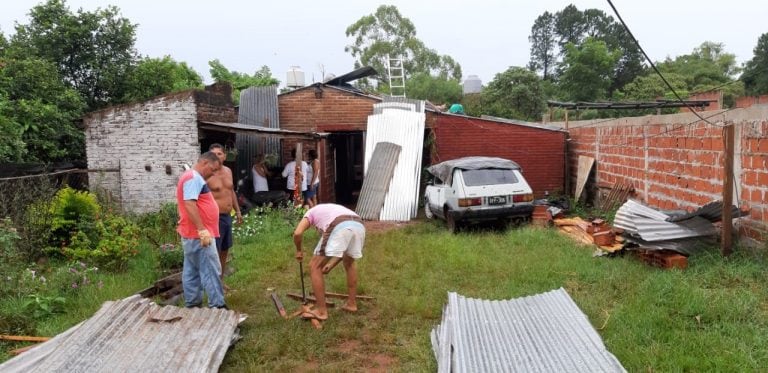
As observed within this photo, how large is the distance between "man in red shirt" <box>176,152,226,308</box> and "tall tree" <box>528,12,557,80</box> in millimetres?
54796

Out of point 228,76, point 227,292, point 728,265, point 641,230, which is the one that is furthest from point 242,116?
point 228,76

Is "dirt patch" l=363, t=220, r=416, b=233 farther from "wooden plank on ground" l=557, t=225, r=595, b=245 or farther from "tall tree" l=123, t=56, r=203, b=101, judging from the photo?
"tall tree" l=123, t=56, r=203, b=101

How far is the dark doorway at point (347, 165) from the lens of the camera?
16062 mm

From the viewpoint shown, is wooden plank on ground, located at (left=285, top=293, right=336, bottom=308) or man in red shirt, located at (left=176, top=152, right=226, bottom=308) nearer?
man in red shirt, located at (left=176, top=152, right=226, bottom=308)

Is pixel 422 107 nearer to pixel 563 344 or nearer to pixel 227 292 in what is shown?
pixel 227 292

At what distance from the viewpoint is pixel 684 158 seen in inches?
300

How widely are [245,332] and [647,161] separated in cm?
749

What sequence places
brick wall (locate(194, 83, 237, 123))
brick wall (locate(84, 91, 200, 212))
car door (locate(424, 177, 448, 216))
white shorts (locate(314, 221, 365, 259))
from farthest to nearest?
brick wall (locate(194, 83, 237, 123)), brick wall (locate(84, 91, 200, 212)), car door (locate(424, 177, 448, 216)), white shorts (locate(314, 221, 365, 259))

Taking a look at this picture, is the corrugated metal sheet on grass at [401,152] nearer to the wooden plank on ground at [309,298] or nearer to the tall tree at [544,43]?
the wooden plank on ground at [309,298]

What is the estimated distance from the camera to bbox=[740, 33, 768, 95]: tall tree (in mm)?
36725

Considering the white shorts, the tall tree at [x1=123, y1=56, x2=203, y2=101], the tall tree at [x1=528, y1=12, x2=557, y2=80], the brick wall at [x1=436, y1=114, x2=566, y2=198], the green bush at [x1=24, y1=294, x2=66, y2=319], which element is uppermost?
the tall tree at [x1=528, y1=12, x2=557, y2=80]

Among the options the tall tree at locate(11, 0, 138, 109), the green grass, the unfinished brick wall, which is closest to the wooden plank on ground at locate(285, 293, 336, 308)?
the green grass

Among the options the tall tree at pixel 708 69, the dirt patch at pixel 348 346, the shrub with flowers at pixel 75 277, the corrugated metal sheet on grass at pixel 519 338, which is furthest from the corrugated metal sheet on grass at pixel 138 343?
the tall tree at pixel 708 69

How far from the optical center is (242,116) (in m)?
13.2
